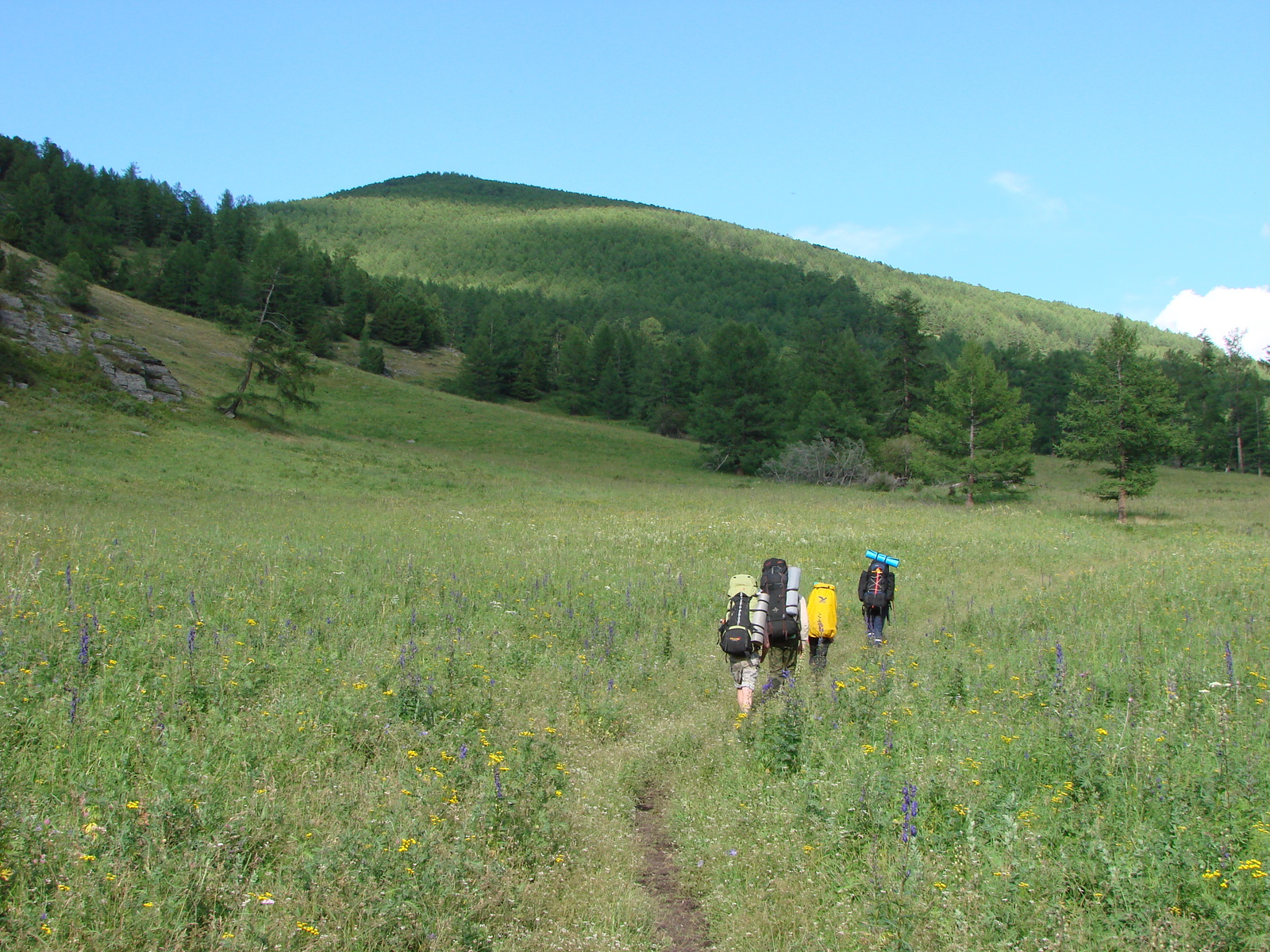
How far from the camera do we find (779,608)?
25.5 ft

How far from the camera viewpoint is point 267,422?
144 ft

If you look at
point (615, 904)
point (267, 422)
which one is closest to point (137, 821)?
point (615, 904)

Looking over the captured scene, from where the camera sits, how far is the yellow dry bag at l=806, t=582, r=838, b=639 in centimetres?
862

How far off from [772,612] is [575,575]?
697 centimetres

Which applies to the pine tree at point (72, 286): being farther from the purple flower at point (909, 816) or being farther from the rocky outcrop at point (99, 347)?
the purple flower at point (909, 816)

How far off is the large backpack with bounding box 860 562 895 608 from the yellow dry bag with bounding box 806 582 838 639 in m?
2.23

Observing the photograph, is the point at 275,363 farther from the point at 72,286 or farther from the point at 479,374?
the point at 479,374

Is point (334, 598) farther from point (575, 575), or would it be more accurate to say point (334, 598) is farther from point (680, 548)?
point (680, 548)

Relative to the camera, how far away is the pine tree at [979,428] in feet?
140

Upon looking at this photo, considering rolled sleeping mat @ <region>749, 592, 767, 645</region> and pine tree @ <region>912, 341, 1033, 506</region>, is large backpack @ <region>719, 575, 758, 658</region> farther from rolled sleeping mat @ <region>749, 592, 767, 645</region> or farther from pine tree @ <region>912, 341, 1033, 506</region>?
pine tree @ <region>912, 341, 1033, 506</region>

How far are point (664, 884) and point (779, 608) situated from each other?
3.32 metres

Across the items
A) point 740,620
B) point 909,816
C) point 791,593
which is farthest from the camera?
point 791,593

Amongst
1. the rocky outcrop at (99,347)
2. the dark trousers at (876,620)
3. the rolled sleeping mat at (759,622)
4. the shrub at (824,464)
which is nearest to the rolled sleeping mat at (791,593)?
the rolled sleeping mat at (759,622)

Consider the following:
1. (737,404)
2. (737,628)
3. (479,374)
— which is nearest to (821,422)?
(737,404)
